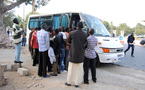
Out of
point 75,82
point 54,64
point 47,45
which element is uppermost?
point 47,45

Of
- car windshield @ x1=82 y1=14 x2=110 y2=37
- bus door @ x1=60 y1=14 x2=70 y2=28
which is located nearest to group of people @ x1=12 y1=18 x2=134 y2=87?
car windshield @ x1=82 y1=14 x2=110 y2=37

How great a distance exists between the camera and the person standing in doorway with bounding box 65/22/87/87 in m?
3.59

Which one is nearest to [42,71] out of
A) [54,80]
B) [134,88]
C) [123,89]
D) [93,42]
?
[54,80]

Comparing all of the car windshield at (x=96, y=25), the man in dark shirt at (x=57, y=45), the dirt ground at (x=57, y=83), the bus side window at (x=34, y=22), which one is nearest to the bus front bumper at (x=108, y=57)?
the dirt ground at (x=57, y=83)

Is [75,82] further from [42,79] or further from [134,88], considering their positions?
[134,88]

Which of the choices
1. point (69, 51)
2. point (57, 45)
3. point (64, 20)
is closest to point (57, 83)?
point (69, 51)

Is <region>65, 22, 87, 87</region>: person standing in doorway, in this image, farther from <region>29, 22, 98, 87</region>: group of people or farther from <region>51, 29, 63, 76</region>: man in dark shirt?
<region>51, 29, 63, 76</region>: man in dark shirt

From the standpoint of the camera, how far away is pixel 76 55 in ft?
11.7

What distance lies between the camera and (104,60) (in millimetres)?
5797

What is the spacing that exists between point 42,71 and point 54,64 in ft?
1.66

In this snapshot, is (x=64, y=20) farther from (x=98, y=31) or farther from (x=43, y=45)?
(x=43, y=45)

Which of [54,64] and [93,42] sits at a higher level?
[93,42]

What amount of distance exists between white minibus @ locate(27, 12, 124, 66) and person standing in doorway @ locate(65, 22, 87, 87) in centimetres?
232

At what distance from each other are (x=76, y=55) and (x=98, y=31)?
3.32m
